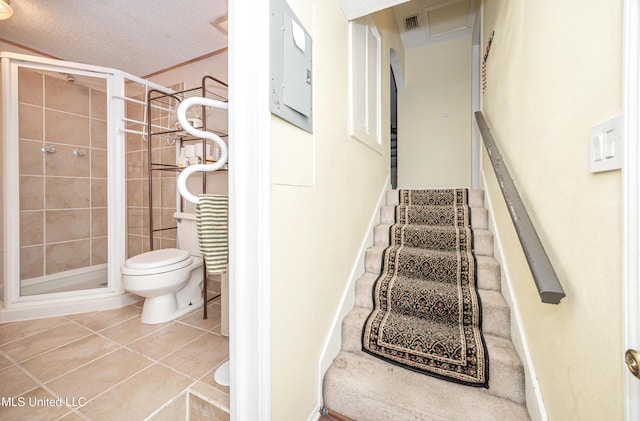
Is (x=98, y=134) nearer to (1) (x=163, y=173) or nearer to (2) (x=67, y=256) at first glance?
(1) (x=163, y=173)

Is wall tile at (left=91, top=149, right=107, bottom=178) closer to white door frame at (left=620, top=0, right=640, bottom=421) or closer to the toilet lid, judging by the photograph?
the toilet lid

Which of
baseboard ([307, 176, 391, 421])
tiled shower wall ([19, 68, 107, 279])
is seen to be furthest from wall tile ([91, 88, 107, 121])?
baseboard ([307, 176, 391, 421])

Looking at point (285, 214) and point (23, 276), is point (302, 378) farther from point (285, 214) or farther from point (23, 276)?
point (23, 276)

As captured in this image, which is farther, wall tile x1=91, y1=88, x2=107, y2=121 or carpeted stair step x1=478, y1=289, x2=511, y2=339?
wall tile x1=91, y1=88, x2=107, y2=121

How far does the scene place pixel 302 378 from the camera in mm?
1090

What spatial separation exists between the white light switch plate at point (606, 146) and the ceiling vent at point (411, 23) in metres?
3.02

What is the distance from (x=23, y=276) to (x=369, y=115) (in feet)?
10.3

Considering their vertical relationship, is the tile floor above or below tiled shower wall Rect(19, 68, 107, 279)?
below

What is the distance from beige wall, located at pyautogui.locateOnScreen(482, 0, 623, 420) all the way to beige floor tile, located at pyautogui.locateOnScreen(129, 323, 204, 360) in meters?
1.80

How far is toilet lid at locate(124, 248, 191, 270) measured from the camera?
1711 millimetres

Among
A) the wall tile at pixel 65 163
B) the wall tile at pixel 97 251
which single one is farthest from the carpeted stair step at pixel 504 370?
the wall tile at pixel 65 163

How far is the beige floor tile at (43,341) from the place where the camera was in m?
1.44

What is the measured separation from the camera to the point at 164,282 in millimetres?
1749

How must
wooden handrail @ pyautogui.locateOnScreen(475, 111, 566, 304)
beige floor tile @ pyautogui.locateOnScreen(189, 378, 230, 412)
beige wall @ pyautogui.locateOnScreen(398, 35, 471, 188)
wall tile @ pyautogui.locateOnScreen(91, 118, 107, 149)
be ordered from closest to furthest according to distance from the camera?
wooden handrail @ pyautogui.locateOnScreen(475, 111, 566, 304) < beige floor tile @ pyautogui.locateOnScreen(189, 378, 230, 412) < wall tile @ pyautogui.locateOnScreen(91, 118, 107, 149) < beige wall @ pyautogui.locateOnScreen(398, 35, 471, 188)
